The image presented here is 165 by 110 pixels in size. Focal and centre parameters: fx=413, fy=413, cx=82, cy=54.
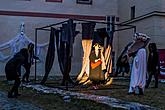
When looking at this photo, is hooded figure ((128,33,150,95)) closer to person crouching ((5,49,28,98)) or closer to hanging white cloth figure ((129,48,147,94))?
Answer: hanging white cloth figure ((129,48,147,94))

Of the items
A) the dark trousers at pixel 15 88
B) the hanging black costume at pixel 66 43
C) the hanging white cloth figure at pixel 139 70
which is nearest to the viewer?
the dark trousers at pixel 15 88

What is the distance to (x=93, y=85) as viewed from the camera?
18156mm

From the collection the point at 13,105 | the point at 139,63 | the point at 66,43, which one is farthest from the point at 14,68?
the point at 139,63

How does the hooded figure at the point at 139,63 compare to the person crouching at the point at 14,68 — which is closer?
the person crouching at the point at 14,68

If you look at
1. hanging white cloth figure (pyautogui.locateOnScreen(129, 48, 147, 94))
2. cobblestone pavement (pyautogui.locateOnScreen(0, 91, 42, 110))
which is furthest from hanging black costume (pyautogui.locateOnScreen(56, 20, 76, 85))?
cobblestone pavement (pyautogui.locateOnScreen(0, 91, 42, 110))

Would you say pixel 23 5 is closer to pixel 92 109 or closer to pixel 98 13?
pixel 98 13

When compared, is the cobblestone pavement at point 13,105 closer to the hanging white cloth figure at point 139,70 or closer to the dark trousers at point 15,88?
the dark trousers at point 15,88

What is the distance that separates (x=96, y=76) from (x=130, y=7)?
46.4 ft

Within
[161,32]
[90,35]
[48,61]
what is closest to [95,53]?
[90,35]

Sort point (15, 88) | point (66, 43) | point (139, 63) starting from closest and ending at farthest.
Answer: point (15, 88) < point (139, 63) < point (66, 43)

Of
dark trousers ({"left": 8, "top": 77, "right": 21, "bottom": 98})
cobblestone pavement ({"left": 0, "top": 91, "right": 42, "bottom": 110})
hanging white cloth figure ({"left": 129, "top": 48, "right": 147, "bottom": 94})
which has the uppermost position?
hanging white cloth figure ({"left": 129, "top": 48, "right": 147, "bottom": 94})

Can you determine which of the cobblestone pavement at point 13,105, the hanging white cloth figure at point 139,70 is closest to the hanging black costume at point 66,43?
the hanging white cloth figure at point 139,70

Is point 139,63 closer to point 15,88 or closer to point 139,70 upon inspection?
→ point 139,70

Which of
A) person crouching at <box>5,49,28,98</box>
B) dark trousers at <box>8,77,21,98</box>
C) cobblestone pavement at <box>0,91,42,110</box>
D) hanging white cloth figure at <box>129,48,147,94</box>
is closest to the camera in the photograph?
cobblestone pavement at <box>0,91,42,110</box>
